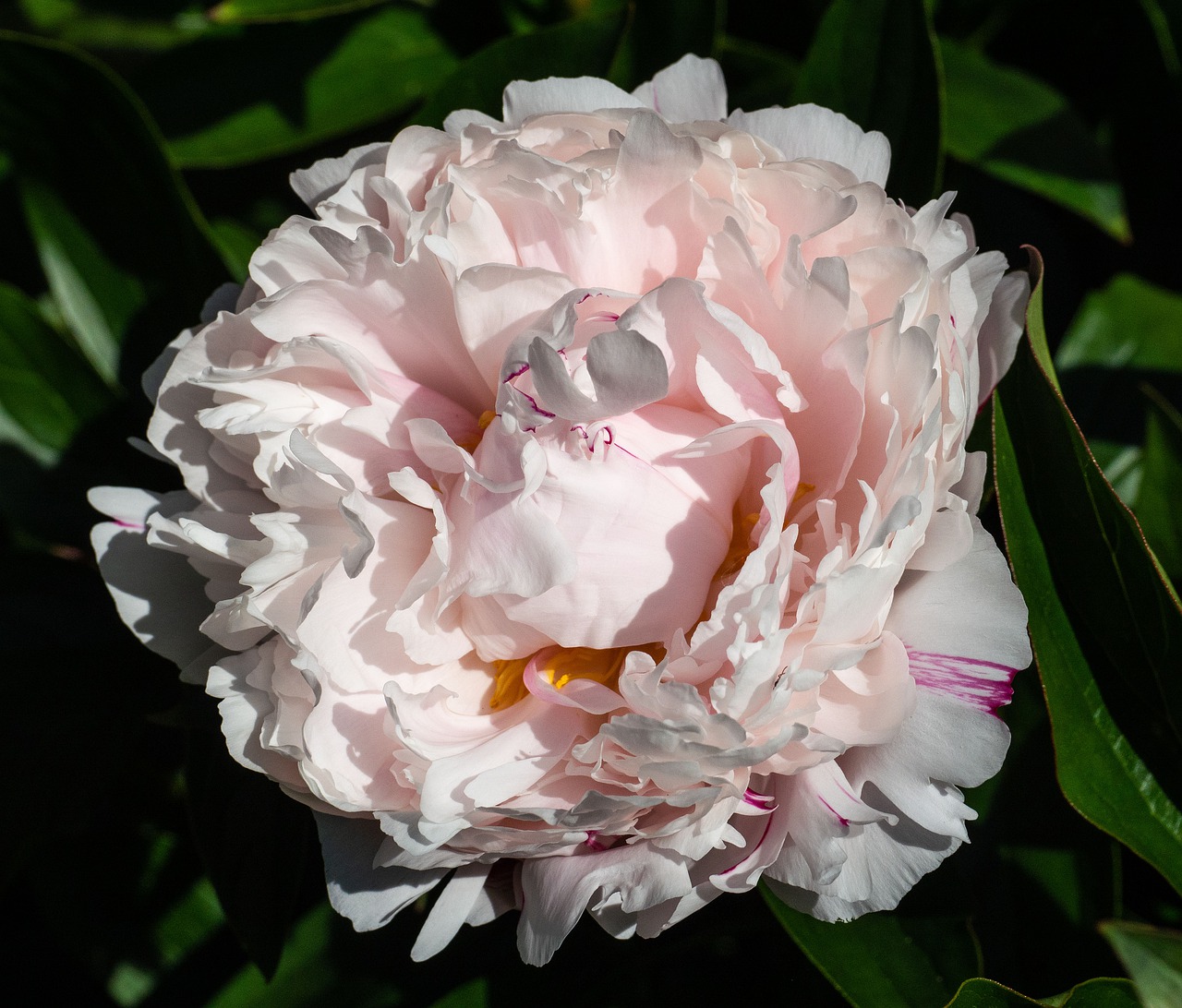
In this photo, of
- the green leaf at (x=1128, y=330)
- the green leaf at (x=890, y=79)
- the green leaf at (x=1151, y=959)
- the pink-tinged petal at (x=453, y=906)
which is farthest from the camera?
the green leaf at (x=1128, y=330)

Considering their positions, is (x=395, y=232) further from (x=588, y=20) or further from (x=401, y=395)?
(x=588, y=20)

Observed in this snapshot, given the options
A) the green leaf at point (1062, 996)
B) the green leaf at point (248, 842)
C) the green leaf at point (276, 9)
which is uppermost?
the green leaf at point (276, 9)

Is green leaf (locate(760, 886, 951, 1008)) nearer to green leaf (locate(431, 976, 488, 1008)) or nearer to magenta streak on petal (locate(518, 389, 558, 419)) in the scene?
green leaf (locate(431, 976, 488, 1008))

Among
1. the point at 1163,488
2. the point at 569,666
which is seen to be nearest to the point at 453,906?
the point at 569,666

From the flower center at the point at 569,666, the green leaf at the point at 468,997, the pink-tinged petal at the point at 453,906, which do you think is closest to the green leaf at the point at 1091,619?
the flower center at the point at 569,666

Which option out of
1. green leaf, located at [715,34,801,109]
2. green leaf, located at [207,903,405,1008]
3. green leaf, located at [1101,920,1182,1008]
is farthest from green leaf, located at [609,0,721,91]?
green leaf, located at [207,903,405,1008]

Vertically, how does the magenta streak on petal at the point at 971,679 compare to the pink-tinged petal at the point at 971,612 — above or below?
below

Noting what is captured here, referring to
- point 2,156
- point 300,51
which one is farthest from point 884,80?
point 2,156

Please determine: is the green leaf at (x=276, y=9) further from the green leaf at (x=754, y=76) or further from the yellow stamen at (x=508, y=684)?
the yellow stamen at (x=508, y=684)
